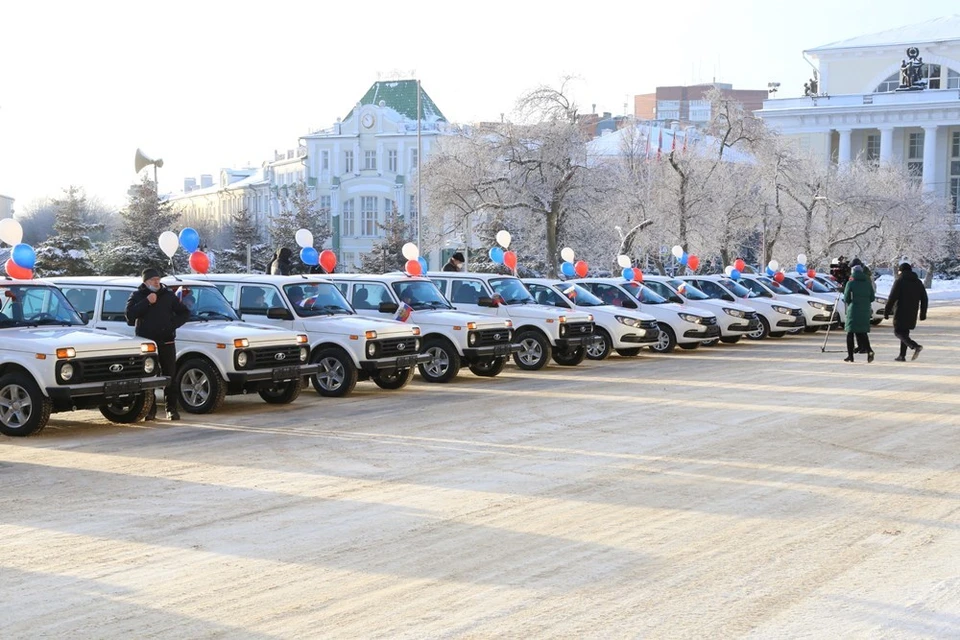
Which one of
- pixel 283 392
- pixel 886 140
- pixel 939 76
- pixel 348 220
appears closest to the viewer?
pixel 283 392

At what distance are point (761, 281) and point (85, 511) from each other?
28.5 meters

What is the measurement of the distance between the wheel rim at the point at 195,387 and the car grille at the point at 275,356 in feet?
2.24

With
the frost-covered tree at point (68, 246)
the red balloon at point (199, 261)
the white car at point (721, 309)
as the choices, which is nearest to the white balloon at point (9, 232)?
the red balloon at point (199, 261)

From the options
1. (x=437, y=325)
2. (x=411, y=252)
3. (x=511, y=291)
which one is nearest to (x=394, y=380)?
(x=437, y=325)

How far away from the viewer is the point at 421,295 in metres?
21.8

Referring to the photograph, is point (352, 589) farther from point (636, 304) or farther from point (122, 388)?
point (636, 304)

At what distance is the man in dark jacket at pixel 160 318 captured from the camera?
15789 millimetres

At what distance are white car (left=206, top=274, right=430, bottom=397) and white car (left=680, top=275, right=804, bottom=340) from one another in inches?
602

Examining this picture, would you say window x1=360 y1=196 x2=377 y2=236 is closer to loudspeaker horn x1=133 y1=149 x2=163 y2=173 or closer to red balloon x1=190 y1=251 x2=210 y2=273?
loudspeaker horn x1=133 y1=149 x2=163 y2=173

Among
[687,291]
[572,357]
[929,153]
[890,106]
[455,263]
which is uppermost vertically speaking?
[890,106]

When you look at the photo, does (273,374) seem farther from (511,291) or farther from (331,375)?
(511,291)

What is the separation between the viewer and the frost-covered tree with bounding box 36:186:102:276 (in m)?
48.5

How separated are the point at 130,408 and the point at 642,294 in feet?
50.8

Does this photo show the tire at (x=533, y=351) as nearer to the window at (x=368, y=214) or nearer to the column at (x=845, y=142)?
the window at (x=368, y=214)
